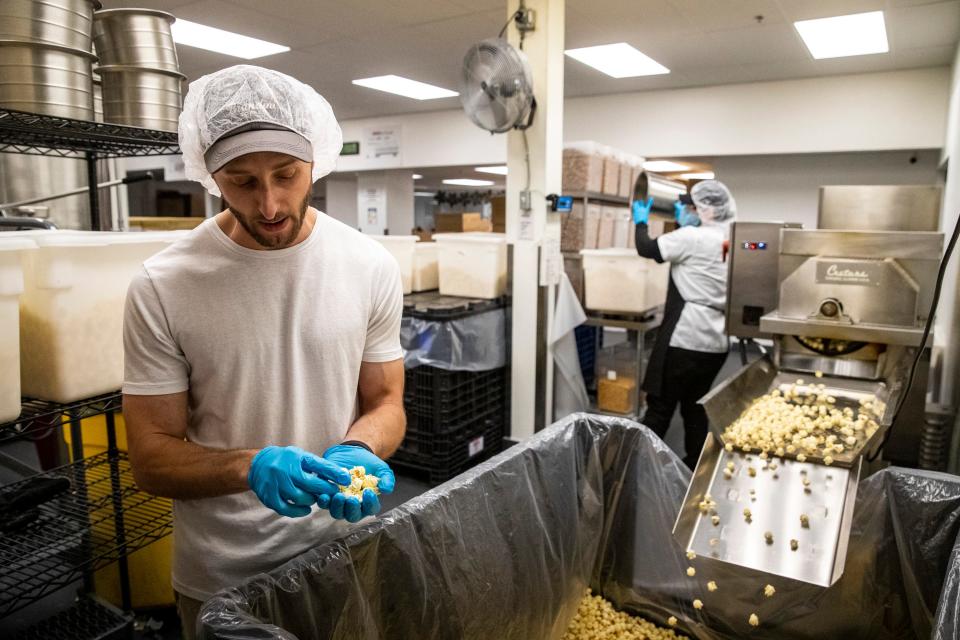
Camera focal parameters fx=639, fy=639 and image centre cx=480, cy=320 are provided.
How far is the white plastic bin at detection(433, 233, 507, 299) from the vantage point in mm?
3422

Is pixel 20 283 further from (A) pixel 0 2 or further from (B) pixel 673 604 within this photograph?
(B) pixel 673 604

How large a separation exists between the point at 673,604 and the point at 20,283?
1.82 metres

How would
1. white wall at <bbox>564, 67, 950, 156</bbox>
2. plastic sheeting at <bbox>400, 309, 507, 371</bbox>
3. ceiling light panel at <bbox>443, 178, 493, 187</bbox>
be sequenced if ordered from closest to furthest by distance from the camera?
plastic sheeting at <bbox>400, 309, 507, 371</bbox>, white wall at <bbox>564, 67, 950, 156</bbox>, ceiling light panel at <bbox>443, 178, 493, 187</bbox>

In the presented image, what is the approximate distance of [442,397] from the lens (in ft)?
10.2

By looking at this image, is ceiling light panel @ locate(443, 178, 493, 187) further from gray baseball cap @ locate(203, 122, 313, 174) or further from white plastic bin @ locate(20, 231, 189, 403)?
gray baseball cap @ locate(203, 122, 313, 174)

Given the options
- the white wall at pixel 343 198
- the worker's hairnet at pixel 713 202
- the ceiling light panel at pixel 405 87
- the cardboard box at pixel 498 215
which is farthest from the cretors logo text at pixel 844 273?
the white wall at pixel 343 198

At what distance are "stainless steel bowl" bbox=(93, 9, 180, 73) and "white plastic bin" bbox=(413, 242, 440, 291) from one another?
1.93 metres

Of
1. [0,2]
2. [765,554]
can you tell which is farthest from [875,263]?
[0,2]

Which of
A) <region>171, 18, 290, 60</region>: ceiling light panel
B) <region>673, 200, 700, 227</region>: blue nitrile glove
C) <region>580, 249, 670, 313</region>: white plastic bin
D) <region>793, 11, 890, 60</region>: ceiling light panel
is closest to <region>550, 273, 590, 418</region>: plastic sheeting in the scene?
<region>580, 249, 670, 313</region>: white plastic bin

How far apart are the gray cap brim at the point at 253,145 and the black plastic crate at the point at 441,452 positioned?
227cm

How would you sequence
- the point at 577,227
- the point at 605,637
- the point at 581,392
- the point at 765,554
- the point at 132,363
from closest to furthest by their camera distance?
the point at 132,363 < the point at 765,554 < the point at 605,637 < the point at 581,392 < the point at 577,227

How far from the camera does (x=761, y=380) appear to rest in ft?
7.22

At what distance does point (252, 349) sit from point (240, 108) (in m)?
0.40

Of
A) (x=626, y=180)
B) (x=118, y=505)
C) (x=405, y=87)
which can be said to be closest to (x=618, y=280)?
(x=626, y=180)
